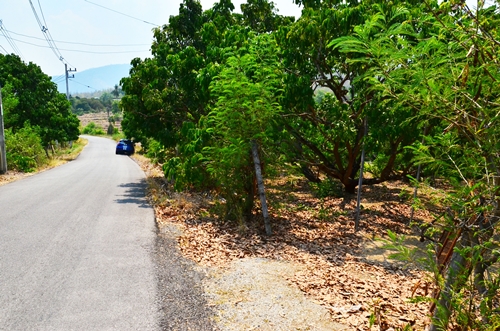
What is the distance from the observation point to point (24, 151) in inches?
792

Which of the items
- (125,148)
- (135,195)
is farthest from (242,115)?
(125,148)

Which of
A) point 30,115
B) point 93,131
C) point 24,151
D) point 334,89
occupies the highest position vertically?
point 334,89

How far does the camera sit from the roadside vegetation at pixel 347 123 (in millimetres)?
2809

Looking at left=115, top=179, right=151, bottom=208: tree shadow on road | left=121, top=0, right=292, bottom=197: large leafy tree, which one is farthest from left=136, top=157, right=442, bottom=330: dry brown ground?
left=121, top=0, right=292, bottom=197: large leafy tree

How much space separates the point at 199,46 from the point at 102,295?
11.6 m

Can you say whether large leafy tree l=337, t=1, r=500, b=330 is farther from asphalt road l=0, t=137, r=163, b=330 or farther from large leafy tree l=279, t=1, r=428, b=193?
large leafy tree l=279, t=1, r=428, b=193

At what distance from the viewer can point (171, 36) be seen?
14.9 m

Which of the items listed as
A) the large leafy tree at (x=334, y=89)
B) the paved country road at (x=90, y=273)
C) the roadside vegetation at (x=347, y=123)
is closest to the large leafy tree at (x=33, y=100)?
the roadside vegetation at (x=347, y=123)

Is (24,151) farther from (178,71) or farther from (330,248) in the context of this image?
(330,248)

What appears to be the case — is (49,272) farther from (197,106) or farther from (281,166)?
Result: (197,106)

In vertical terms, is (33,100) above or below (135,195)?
above

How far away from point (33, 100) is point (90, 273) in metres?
24.9

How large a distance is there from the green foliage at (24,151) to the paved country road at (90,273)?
10588 millimetres

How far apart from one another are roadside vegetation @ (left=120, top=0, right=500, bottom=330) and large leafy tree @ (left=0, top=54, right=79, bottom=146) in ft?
47.6
